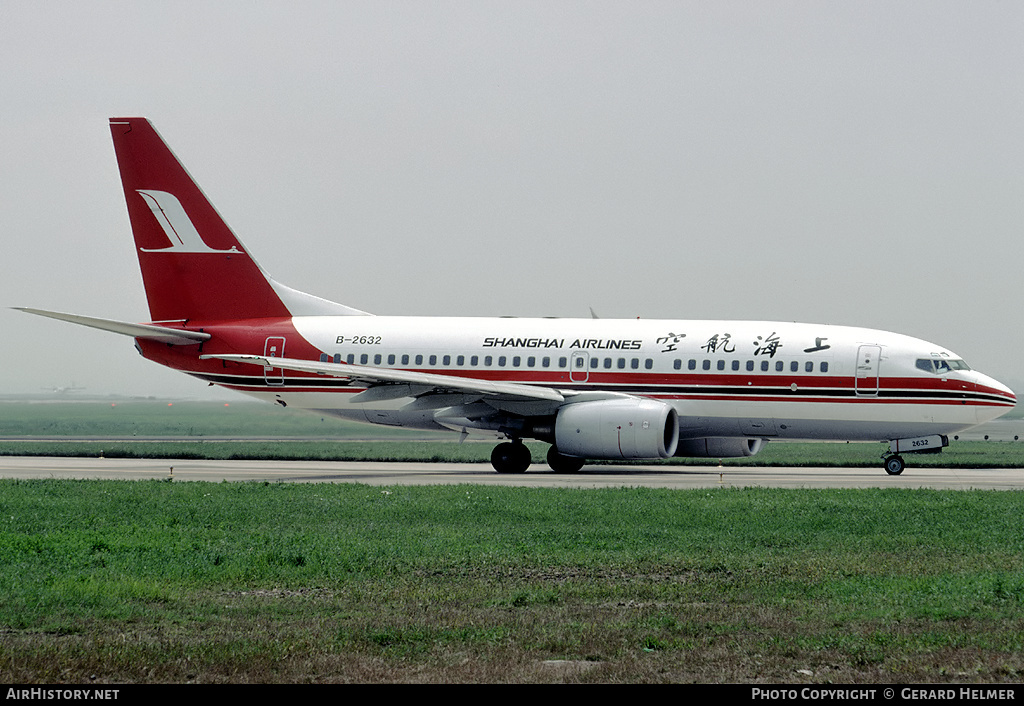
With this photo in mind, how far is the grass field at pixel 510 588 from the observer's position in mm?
8750

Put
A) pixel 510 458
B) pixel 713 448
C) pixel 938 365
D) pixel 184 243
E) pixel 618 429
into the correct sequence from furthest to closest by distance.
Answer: pixel 184 243 < pixel 713 448 < pixel 510 458 < pixel 938 365 < pixel 618 429

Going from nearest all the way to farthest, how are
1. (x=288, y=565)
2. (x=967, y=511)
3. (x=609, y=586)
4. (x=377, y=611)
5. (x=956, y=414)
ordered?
(x=377, y=611), (x=609, y=586), (x=288, y=565), (x=967, y=511), (x=956, y=414)

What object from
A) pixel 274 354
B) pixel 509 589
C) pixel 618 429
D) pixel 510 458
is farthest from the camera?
pixel 274 354

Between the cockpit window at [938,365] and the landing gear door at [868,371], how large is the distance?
3.63 feet

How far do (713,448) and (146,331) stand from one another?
1669 cm

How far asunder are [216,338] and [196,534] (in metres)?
19.0

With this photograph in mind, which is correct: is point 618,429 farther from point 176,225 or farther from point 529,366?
point 176,225

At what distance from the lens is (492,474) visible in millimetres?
31016

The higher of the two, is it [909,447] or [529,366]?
[529,366]

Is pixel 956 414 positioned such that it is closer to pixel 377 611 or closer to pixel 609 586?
pixel 609 586

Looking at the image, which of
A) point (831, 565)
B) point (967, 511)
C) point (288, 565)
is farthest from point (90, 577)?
point (967, 511)

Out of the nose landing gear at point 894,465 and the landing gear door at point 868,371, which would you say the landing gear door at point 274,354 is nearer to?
the landing gear door at point 868,371

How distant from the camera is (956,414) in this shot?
29656mm

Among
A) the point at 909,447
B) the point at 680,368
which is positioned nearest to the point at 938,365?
the point at 909,447
